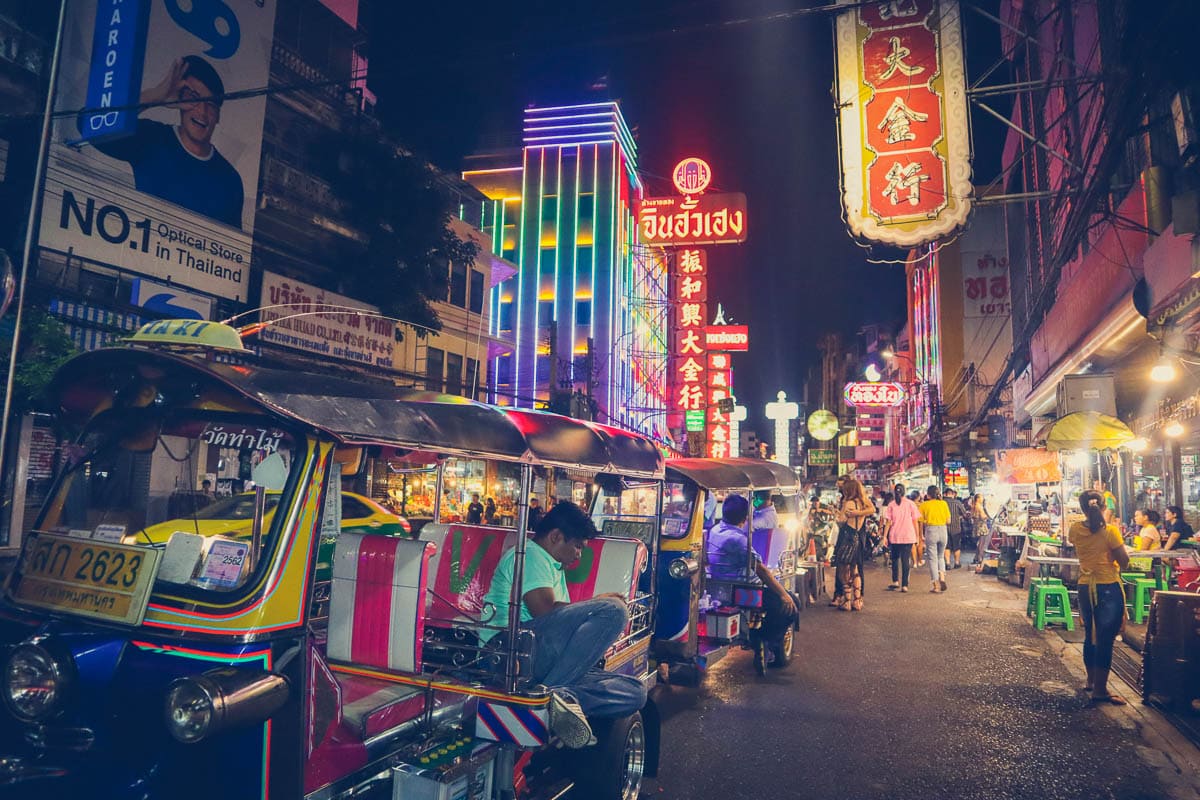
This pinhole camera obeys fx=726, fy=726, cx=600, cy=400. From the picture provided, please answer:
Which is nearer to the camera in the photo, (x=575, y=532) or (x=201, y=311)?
(x=575, y=532)

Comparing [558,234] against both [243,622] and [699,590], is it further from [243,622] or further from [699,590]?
[243,622]

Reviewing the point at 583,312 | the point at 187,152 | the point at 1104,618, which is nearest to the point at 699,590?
the point at 1104,618

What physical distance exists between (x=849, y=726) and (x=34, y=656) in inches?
246

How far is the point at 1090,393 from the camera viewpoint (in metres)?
12.4

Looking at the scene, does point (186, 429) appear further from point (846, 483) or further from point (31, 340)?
point (846, 483)

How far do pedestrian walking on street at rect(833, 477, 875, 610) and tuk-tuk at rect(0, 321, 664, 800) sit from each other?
28.0 feet

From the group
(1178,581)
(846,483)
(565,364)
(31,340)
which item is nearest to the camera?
(1178,581)

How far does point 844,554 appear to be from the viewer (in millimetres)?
12320

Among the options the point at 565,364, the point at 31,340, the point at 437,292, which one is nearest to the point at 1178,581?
the point at 31,340

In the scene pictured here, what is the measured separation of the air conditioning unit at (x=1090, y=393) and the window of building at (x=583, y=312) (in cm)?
3535

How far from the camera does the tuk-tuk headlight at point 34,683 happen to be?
115 inches

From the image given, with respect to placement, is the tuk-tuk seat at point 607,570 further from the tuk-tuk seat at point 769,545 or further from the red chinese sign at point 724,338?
the red chinese sign at point 724,338

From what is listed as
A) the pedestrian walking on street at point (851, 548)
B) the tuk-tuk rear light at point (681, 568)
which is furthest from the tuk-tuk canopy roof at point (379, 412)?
the pedestrian walking on street at point (851, 548)

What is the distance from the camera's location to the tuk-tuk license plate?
10.3 ft
